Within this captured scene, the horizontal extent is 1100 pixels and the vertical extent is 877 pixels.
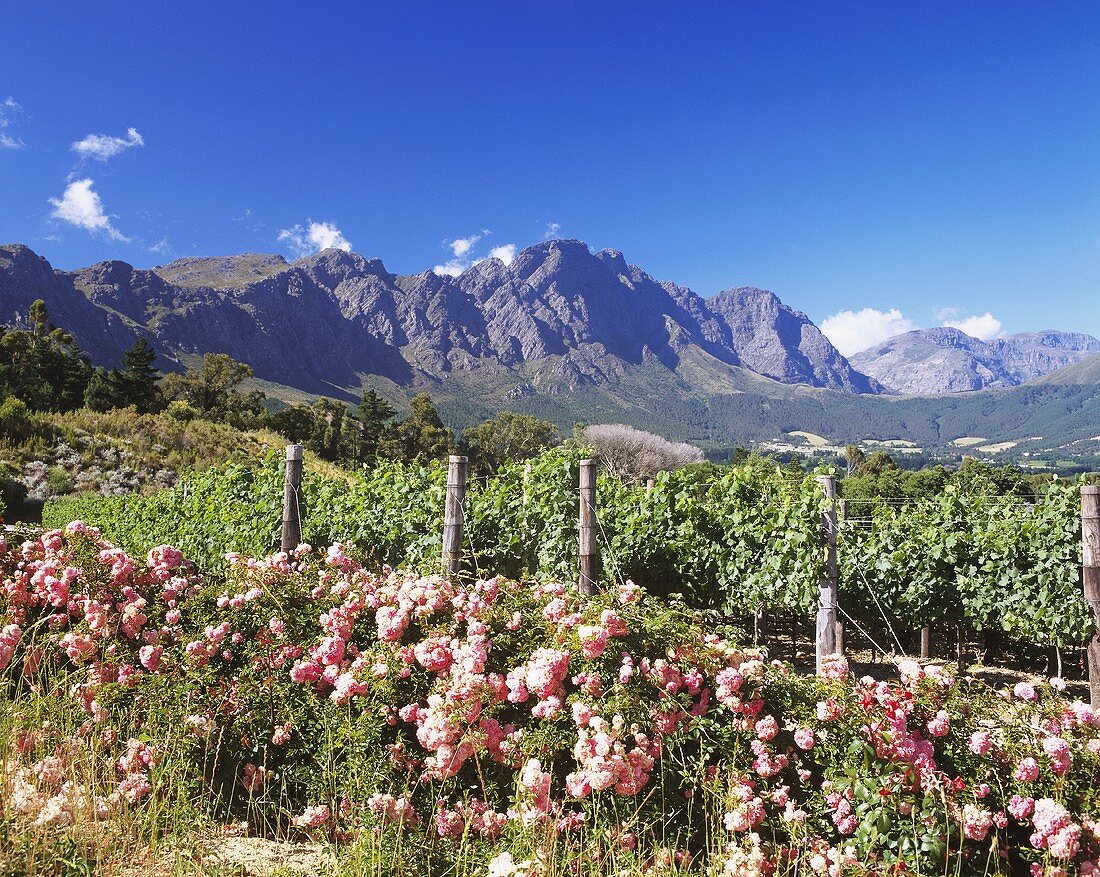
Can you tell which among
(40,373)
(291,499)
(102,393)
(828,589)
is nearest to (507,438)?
(102,393)

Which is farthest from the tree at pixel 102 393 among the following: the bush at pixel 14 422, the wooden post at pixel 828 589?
the wooden post at pixel 828 589

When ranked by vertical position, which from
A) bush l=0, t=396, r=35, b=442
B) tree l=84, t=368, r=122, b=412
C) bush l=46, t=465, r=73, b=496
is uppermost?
tree l=84, t=368, r=122, b=412

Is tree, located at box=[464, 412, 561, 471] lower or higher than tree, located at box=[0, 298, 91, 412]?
lower

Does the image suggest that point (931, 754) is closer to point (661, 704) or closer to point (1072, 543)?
point (661, 704)

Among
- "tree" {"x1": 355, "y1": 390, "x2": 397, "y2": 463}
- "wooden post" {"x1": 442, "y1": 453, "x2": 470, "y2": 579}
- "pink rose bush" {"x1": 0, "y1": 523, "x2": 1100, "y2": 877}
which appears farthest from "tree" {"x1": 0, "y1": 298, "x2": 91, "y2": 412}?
"pink rose bush" {"x1": 0, "y1": 523, "x2": 1100, "y2": 877}

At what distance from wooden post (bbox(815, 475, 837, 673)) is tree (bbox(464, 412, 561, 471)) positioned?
4802 cm

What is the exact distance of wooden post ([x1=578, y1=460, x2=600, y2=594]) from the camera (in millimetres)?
5203

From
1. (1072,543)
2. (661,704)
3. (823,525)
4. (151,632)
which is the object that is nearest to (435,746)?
(661,704)

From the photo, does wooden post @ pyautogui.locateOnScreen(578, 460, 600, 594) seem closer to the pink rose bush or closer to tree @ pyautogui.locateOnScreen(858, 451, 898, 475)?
the pink rose bush

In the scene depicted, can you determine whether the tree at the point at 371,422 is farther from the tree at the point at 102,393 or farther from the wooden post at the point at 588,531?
the wooden post at the point at 588,531

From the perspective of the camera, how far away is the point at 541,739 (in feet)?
8.02

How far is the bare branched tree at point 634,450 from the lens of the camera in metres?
45.6

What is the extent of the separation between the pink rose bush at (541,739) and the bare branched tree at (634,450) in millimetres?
40597

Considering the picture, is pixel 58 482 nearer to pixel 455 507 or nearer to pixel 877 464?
pixel 455 507
